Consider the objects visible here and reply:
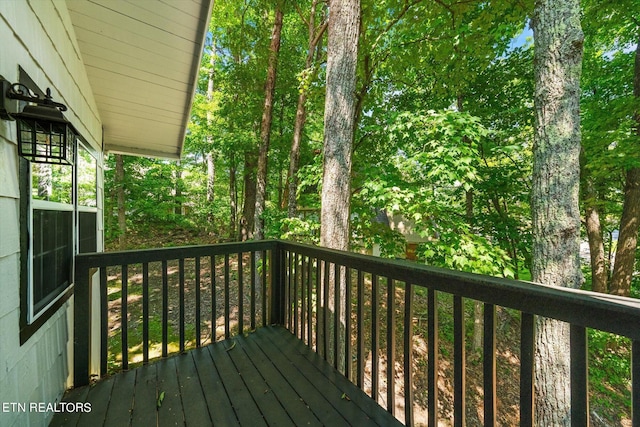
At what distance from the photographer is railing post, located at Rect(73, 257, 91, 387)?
1976 millimetres

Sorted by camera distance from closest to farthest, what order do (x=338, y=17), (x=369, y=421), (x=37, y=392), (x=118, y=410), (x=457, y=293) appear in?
(x=457, y=293)
(x=37, y=392)
(x=369, y=421)
(x=118, y=410)
(x=338, y=17)

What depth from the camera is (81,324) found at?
201 cm

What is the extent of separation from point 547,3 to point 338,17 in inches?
86.8

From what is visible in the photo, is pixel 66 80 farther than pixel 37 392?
Yes

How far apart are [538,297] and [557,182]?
8.66 feet

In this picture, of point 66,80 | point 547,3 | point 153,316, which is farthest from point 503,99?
point 153,316

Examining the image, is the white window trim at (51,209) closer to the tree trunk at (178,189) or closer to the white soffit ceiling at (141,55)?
the white soffit ceiling at (141,55)

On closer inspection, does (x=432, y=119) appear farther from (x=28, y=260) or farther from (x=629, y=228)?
(x=629, y=228)

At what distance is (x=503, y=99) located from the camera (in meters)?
6.28

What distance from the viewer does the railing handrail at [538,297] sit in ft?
2.90

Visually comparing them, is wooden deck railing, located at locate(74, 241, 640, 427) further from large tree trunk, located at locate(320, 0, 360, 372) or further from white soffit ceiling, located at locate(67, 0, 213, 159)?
white soffit ceiling, located at locate(67, 0, 213, 159)

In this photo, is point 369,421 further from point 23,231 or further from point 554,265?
point 554,265

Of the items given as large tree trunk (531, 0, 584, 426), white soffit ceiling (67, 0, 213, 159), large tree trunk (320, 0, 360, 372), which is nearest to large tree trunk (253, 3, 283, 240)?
white soffit ceiling (67, 0, 213, 159)

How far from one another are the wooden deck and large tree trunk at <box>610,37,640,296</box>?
291 inches
